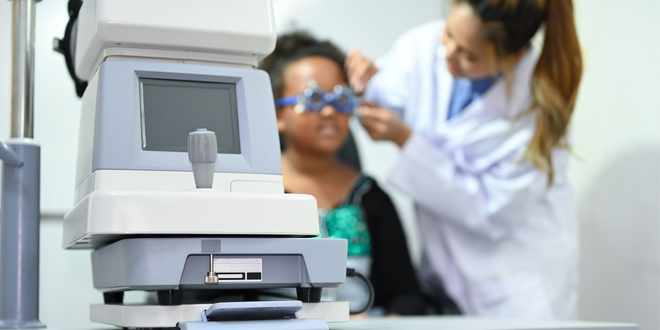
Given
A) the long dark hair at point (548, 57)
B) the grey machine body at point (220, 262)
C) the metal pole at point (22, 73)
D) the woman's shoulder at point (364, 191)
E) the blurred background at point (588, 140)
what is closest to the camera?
the grey machine body at point (220, 262)

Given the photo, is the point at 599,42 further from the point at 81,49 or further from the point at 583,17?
the point at 81,49

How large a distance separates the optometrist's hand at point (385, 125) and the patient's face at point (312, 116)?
7cm

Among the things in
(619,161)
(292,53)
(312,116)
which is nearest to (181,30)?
(312,116)

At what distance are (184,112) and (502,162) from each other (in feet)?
2.84

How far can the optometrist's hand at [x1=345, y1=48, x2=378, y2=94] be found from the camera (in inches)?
54.6

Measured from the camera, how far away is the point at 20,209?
0.79 m

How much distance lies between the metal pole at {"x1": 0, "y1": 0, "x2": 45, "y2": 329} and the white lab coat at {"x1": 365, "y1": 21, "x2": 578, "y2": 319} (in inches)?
30.7

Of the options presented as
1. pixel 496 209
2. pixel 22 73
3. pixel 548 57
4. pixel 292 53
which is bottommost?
pixel 496 209

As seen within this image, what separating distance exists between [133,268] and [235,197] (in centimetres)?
12

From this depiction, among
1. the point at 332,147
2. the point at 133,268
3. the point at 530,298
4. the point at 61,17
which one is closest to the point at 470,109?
the point at 332,147

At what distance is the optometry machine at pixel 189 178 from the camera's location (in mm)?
594

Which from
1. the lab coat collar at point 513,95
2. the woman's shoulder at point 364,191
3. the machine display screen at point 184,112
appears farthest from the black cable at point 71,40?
the lab coat collar at point 513,95

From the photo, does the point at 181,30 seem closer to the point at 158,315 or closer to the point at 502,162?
the point at 158,315

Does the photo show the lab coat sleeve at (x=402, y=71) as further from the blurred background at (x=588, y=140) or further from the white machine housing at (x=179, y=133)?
the white machine housing at (x=179, y=133)
